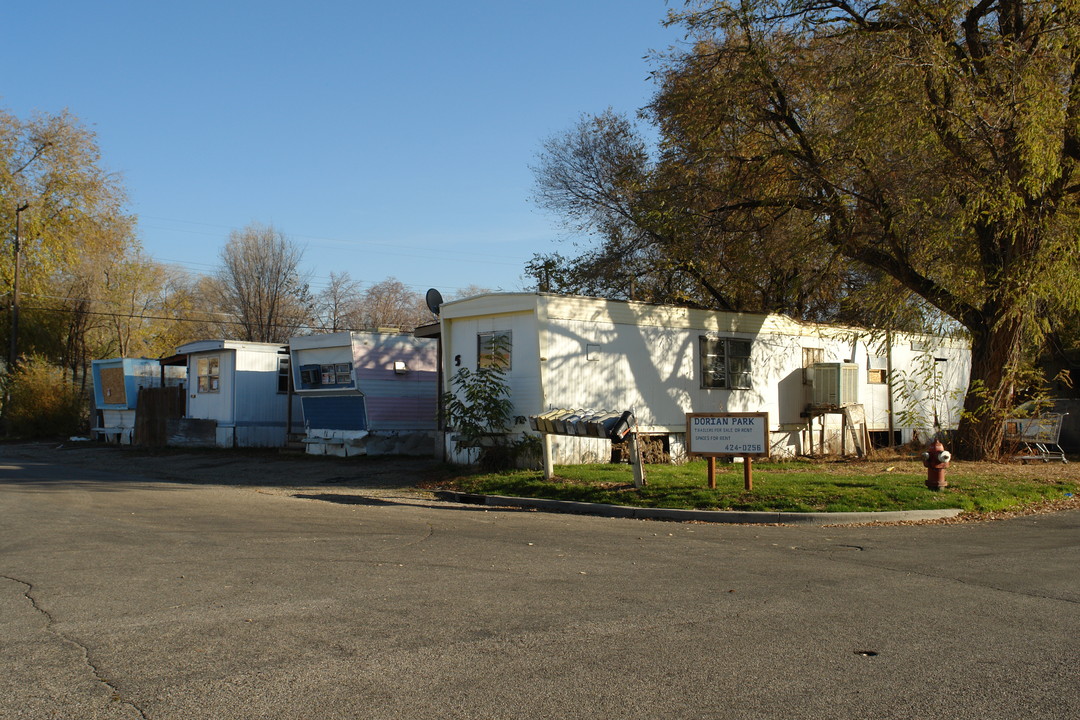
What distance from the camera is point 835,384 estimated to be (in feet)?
71.2

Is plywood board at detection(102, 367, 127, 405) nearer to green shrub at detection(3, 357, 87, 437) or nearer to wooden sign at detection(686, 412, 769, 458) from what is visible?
green shrub at detection(3, 357, 87, 437)

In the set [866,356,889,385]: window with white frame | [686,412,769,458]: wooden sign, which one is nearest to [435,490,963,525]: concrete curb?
[686,412,769,458]: wooden sign

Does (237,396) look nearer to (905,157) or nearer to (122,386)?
(122,386)

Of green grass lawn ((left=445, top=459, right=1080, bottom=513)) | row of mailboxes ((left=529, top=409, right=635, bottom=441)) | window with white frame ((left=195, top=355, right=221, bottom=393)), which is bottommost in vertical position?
green grass lawn ((left=445, top=459, right=1080, bottom=513))

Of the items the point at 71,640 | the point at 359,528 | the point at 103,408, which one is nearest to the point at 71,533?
the point at 359,528

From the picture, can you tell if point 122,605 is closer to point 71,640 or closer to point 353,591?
point 71,640

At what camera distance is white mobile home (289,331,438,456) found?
75.4 feet

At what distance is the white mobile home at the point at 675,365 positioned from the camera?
17.8m

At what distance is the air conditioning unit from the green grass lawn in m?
3.84

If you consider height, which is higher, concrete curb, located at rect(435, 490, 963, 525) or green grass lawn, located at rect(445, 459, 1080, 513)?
green grass lawn, located at rect(445, 459, 1080, 513)

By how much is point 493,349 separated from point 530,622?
12058 mm

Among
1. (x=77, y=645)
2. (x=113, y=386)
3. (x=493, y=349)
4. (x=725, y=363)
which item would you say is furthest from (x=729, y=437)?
(x=113, y=386)

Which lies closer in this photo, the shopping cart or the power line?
the shopping cart

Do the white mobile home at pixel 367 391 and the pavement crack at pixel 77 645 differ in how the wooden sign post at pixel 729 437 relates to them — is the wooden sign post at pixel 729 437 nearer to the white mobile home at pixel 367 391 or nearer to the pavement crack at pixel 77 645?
the pavement crack at pixel 77 645
